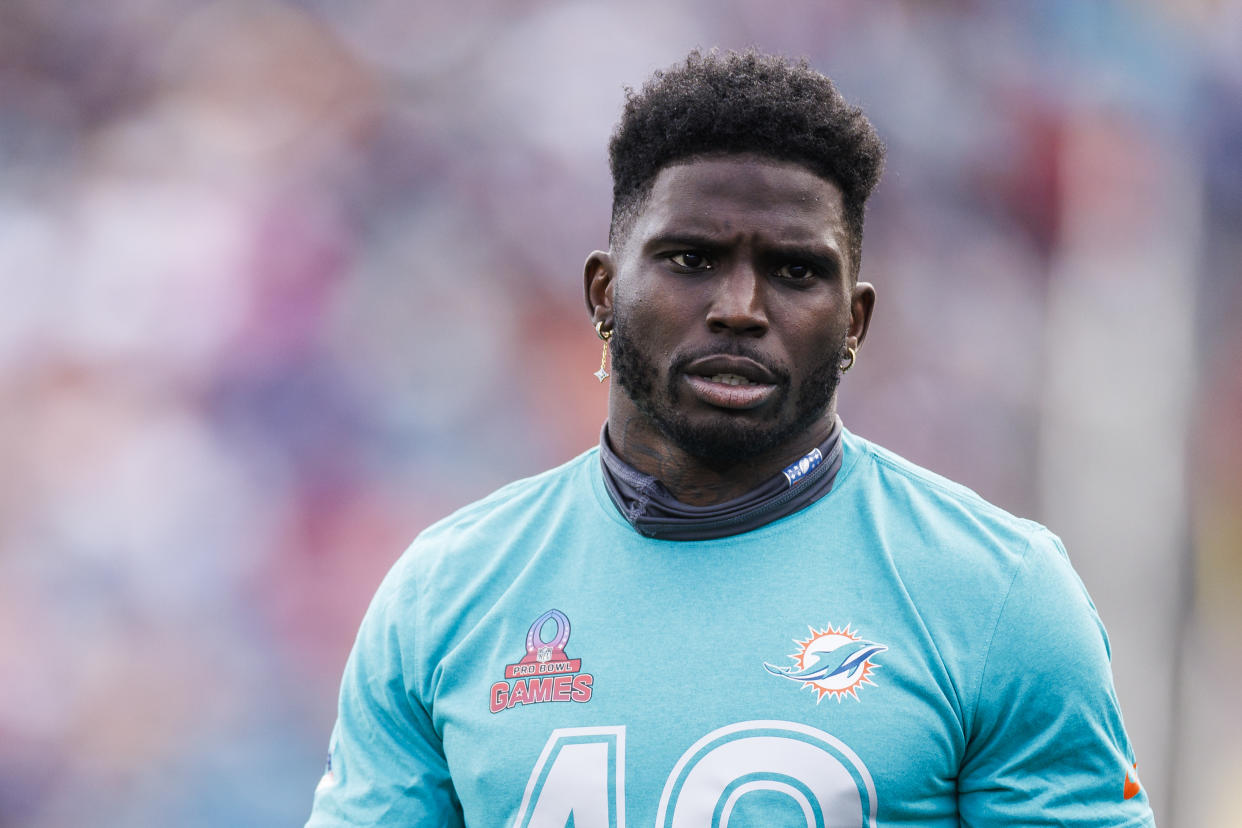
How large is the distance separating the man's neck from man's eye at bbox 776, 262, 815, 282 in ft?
0.86

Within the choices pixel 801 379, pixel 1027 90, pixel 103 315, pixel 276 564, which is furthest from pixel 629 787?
pixel 1027 90

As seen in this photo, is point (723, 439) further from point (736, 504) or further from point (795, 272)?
point (795, 272)

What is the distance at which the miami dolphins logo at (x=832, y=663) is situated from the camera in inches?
73.3

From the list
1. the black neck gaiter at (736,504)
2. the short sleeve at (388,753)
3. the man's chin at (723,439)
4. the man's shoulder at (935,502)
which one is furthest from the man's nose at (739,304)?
the short sleeve at (388,753)

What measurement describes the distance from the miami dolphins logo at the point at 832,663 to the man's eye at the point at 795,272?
597mm

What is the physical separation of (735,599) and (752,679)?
0.15m

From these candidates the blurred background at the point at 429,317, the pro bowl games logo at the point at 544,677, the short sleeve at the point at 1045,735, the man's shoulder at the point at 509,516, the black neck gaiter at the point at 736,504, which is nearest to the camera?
the short sleeve at the point at 1045,735

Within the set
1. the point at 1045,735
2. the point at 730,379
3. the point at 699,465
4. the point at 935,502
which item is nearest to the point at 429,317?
the point at 699,465

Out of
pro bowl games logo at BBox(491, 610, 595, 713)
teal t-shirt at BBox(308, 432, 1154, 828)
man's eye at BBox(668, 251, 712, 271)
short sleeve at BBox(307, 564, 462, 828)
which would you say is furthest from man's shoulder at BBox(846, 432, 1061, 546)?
short sleeve at BBox(307, 564, 462, 828)

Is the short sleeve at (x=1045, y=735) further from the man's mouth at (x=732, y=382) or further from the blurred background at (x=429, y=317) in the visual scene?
the blurred background at (x=429, y=317)

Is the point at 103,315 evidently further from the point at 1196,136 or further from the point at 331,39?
the point at 1196,136

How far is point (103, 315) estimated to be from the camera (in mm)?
4074

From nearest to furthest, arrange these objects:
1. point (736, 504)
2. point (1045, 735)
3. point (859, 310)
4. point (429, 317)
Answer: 1. point (1045, 735)
2. point (736, 504)
3. point (859, 310)
4. point (429, 317)

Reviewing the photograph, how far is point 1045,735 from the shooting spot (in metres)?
1.81
